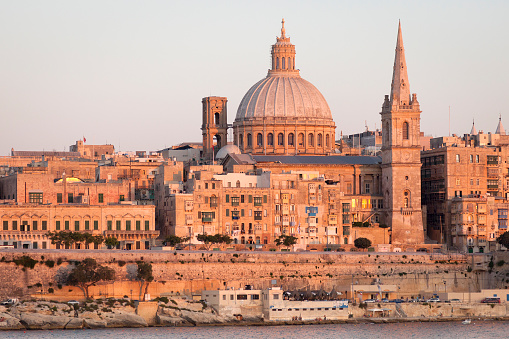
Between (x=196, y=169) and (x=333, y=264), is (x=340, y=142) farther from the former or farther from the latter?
(x=333, y=264)

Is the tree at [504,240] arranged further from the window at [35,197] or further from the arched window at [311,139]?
the window at [35,197]

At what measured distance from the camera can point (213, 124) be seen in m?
119

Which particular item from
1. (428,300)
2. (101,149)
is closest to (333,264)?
(428,300)

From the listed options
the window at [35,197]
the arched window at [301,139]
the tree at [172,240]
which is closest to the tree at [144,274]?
the tree at [172,240]

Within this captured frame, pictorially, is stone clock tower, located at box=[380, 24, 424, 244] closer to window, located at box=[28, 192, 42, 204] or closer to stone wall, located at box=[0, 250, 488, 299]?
stone wall, located at box=[0, 250, 488, 299]

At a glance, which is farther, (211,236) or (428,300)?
(211,236)

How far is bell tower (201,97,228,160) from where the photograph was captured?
389ft

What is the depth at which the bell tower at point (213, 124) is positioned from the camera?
389ft

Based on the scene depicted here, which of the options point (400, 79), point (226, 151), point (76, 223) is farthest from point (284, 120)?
point (76, 223)

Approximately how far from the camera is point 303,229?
102m

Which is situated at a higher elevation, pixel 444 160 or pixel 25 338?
pixel 444 160

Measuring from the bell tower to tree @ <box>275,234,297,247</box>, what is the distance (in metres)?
20.7

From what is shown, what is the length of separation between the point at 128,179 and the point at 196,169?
16.6ft

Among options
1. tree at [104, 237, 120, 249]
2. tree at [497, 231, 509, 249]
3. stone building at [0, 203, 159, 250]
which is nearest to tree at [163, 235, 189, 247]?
stone building at [0, 203, 159, 250]
